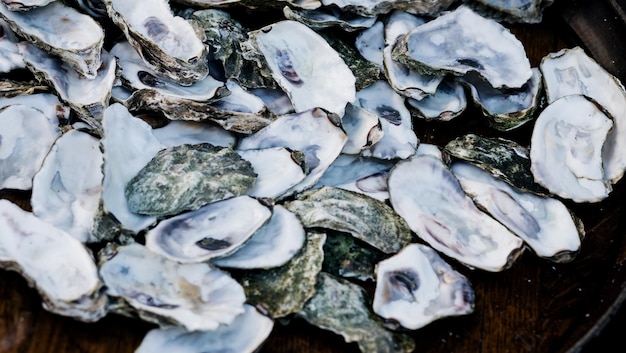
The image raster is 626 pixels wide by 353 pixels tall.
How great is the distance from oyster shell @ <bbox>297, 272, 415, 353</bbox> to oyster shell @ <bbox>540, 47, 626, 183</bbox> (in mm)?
540

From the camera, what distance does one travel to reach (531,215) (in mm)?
1279

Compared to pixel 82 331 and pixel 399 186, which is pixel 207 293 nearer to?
pixel 82 331

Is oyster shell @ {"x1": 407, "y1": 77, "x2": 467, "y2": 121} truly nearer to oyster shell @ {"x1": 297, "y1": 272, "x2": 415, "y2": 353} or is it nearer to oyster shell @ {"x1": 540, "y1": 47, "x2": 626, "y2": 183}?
oyster shell @ {"x1": 540, "y1": 47, "x2": 626, "y2": 183}

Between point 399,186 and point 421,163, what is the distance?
57 millimetres

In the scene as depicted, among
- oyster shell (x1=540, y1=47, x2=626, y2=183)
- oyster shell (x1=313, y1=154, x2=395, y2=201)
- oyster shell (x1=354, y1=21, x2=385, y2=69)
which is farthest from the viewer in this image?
oyster shell (x1=354, y1=21, x2=385, y2=69)

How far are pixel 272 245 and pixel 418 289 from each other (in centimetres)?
21

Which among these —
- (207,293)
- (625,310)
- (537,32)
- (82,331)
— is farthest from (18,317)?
(537,32)

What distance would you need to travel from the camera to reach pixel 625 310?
1.14 metres

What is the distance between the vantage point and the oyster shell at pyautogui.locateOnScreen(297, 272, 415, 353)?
43.0 inches

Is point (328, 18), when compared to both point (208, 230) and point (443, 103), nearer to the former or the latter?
point (443, 103)

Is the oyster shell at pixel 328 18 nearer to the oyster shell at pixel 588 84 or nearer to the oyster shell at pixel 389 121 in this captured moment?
the oyster shell at pixel 389 121

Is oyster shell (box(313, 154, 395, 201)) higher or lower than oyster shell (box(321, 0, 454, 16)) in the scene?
lower

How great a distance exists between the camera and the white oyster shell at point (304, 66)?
1380 millimetres

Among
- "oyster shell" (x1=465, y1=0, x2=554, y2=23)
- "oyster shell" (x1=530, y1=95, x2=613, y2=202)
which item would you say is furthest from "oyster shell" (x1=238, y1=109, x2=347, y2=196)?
"oyster shell" (x1=465, y1=0, x2=554, y2=23)
